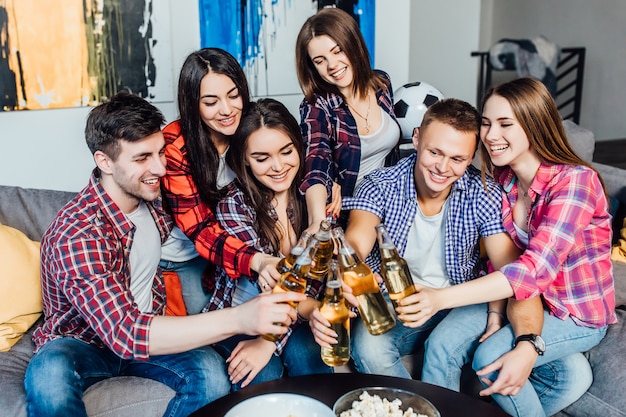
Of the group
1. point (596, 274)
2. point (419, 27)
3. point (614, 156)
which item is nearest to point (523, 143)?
point (596, 274)

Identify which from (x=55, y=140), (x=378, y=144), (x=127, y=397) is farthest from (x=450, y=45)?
(x=127, y=397)

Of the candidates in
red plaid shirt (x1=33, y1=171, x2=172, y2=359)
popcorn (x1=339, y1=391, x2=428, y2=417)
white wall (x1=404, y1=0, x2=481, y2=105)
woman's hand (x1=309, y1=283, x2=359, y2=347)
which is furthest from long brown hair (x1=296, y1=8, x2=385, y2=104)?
white wall (x1=404, y1=0, x2=481, y2=105)

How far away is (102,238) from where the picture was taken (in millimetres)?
1601

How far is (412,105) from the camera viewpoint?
244 centimetres

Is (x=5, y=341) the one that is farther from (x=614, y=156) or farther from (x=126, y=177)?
(x=614, y=156)

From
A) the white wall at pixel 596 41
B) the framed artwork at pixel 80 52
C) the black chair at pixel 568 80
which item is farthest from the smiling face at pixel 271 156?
the white wall at pixel 596 41

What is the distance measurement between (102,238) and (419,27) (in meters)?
3.76

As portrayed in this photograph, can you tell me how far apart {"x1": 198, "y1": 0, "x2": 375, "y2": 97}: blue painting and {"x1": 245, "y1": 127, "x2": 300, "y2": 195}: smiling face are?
1.07 metres

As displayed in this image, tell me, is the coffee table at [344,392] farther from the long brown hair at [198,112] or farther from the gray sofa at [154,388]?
the long brown hair at [198,112]

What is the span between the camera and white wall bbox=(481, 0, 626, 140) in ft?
19.3

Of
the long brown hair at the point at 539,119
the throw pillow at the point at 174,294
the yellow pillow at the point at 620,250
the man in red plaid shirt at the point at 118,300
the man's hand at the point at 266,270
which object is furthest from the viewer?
the yellow pillow at the point at 620,250

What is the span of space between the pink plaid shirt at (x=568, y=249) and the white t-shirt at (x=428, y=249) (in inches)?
7.7

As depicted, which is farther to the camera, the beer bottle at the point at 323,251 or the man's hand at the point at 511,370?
the man's hand at the point at 511,370

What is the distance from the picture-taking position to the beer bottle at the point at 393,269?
144 centimetres
